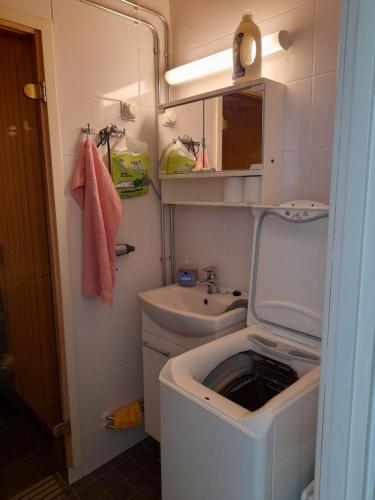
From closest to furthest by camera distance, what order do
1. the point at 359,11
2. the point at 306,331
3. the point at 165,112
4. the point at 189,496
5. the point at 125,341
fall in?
the point at 359,11
the point at 189,496
the point at 306,331
the point at 165,112
the point at 125,341

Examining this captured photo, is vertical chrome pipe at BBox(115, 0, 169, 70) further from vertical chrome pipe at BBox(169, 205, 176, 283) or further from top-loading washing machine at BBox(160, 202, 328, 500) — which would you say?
top-loading washing machine at BBox(160, 202, 328, 500)

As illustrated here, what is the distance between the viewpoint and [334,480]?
607 millimetres

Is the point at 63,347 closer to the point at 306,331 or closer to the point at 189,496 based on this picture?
Answer: the point at 189,496

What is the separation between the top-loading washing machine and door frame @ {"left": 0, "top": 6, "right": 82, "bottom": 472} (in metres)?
0.69

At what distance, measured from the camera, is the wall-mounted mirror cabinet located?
4.72 feet

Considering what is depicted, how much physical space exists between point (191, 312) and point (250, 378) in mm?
451

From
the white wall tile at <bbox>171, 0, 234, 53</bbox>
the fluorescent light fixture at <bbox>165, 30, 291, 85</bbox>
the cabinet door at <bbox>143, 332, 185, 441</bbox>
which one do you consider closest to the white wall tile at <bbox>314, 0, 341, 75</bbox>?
the fluorescent light fixture at <bbox>165, 30, 291, 85</bbox>

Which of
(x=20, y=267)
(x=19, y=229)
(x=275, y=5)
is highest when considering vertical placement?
(x=275, y=5)

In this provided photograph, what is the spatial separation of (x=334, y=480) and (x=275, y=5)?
1.60 meters

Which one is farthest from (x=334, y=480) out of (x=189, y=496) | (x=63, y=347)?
(x=63, y=347)

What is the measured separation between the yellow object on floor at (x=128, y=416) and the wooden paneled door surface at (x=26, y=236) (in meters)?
0.29

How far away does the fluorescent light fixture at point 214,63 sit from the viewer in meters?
1.39

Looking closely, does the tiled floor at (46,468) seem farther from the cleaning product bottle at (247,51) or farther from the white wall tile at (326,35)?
the white wall tile at (326,35)

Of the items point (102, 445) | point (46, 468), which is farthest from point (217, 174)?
point (46, 468)
